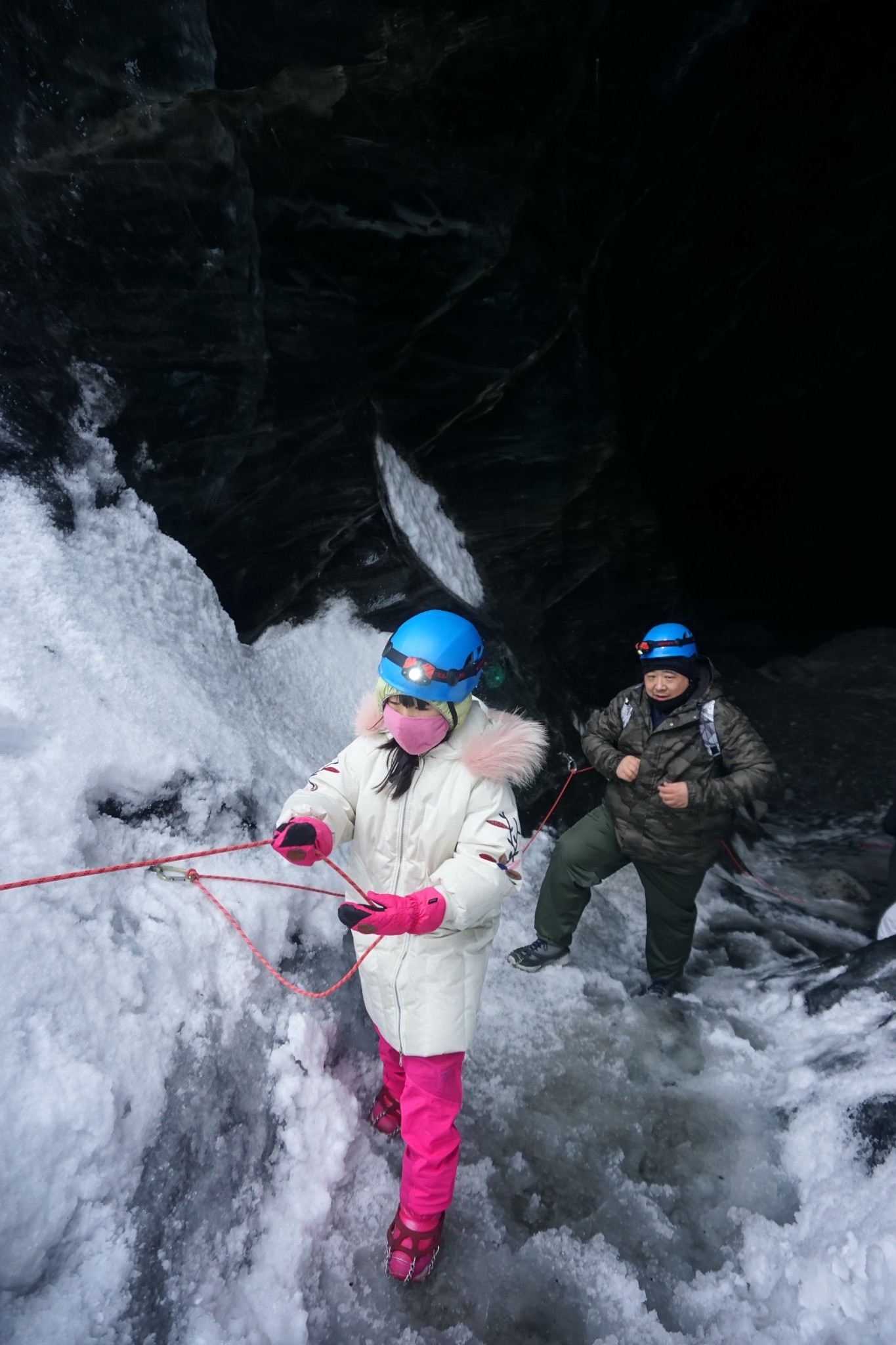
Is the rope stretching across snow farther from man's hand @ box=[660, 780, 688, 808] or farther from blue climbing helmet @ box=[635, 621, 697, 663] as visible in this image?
blue climbing helmet @ box=[635, 621, 697, 663]

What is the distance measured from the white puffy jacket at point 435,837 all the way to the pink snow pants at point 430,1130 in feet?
0.29

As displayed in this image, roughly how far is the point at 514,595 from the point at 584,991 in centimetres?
295

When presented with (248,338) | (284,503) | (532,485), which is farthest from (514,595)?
(248,338)

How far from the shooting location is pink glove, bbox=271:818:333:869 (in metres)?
2.02

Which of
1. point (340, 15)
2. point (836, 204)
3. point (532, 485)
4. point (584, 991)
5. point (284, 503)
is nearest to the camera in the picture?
point (340, 15)

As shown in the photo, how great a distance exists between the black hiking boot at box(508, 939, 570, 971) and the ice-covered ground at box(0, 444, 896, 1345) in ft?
0.34

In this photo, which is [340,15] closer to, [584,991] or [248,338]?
[248,338]

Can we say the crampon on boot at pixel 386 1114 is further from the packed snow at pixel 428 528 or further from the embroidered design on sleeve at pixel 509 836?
the packed snow at pixel 428 528

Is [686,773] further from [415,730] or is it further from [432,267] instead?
[432,267]

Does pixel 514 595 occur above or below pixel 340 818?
above

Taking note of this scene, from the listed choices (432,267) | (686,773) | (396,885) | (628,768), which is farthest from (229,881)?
(432,267)

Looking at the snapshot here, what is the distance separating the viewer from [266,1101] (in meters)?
2.38

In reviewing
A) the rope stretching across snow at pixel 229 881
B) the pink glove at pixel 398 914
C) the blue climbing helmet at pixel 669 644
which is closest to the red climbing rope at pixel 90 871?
the rope stretching across snow at pixel 229 881

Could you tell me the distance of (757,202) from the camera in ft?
18.2
